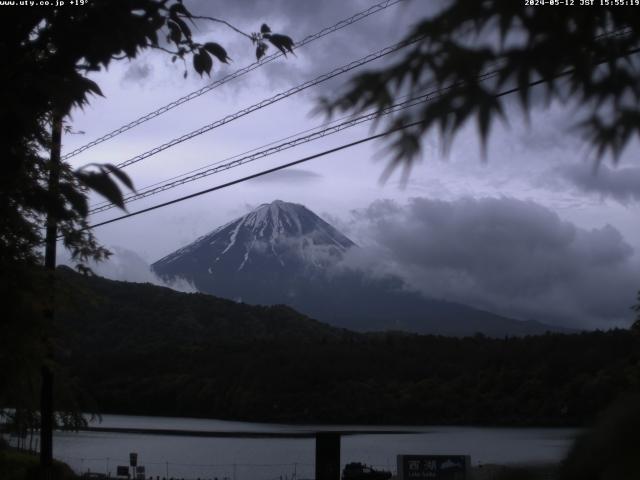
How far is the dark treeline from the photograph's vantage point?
5769cm

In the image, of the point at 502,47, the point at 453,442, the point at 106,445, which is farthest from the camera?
the point at 106,445

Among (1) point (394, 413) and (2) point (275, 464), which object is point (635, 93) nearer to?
(2) point (275, 464)

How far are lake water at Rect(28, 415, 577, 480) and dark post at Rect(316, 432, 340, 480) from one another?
28.1 m

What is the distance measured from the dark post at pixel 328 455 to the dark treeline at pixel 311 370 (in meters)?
35.2

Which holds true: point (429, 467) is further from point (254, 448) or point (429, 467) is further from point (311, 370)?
point (311, 370)

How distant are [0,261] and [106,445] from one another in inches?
2636

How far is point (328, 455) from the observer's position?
49.3ft

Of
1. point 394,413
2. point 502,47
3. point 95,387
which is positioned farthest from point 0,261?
point 394,413

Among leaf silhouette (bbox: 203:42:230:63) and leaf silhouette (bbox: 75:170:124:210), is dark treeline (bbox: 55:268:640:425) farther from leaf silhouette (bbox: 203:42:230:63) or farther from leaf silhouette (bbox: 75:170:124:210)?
leaf silhouette (bbox: 75:170:124:210)

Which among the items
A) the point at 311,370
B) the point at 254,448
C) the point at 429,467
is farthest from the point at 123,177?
the point at 311,370

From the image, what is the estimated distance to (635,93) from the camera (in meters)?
2.90

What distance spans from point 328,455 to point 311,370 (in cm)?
6977

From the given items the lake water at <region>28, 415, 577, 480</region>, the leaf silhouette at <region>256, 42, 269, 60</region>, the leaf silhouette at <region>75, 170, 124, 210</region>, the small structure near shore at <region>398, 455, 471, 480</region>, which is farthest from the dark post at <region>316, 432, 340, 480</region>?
the lake water at <region>28, 415, 577, 480</region>

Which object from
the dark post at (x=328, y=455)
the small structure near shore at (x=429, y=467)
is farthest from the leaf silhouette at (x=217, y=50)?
the small structure near shore at (x=429, y=467)
